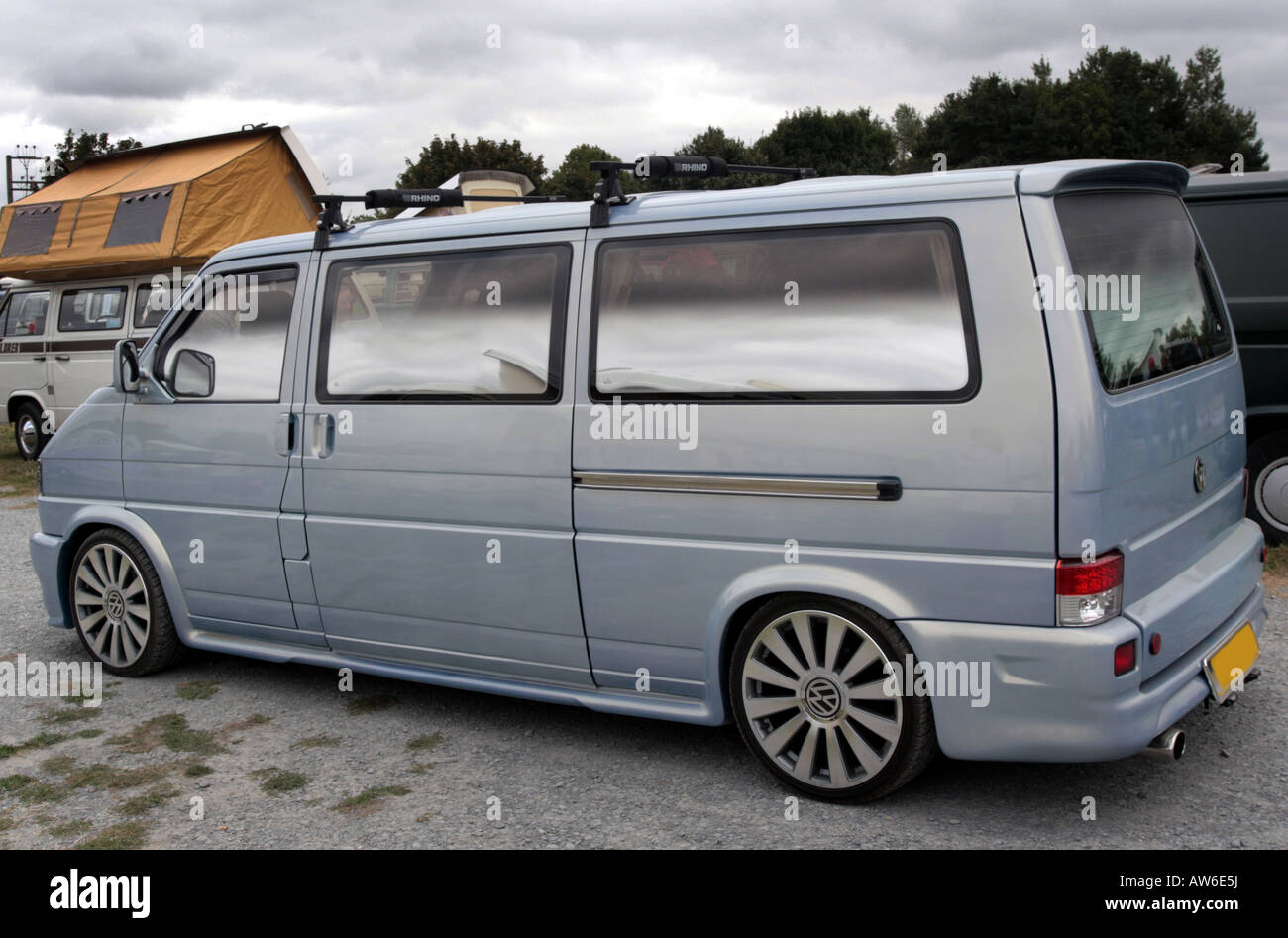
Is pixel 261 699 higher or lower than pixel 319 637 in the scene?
lower

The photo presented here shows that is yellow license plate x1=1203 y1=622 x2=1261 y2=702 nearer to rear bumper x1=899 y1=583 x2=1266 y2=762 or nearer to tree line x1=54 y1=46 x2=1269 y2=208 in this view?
rear bumper x1=899 y1=583 x2=1266 y2=762

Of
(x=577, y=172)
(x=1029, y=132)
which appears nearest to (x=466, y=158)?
(x=577, y=172)

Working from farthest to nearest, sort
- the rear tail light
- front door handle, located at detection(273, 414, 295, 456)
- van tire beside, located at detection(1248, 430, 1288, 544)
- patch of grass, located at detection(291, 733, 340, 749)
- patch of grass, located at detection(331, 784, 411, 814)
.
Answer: van tire beside, located at detection(1248, 430, 1288, 544), front door handle, located at detection(273, 414, 295, 456), patch of grass, located at detection(291, 733, 340, 749), patch of grass, located at detection(331, 784, 411, 814), the rear tail light

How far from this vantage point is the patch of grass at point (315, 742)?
15.7ft

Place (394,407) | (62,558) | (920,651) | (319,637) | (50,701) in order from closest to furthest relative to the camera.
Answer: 1. (920,651)
2. (394,407)
3. (319,637)
4. (50,701)
5. (62,558)

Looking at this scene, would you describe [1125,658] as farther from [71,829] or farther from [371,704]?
[71,829]

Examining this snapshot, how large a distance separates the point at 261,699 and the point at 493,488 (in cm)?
182

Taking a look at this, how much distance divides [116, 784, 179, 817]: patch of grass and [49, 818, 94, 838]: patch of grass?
0.12 metres

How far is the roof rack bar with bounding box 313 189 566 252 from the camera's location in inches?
200

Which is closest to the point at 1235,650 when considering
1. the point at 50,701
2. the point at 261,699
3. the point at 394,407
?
the point at 394,407

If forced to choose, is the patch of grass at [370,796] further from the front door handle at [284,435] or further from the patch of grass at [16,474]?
the patch of grass at [16,474]

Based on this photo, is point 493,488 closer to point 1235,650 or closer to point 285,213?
point 1235,650

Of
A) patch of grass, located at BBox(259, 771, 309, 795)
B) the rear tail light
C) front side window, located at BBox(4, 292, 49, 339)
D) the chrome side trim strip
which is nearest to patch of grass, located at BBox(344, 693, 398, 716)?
patch of grass, located at BBox(259, 771, 309, 795)

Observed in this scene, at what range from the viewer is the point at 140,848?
3859 mm
